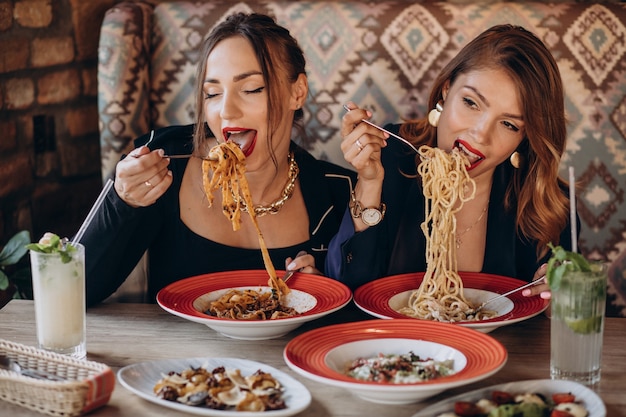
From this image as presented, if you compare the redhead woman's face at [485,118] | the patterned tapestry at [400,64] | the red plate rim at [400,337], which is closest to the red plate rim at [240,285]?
the red plate rim at [400,337]

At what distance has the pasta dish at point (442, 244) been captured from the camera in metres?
1.84

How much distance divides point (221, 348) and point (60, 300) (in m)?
0.33

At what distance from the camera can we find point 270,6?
2902 mm

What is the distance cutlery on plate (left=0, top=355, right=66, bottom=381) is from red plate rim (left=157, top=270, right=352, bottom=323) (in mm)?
314

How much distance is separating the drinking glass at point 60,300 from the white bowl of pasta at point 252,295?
20cm

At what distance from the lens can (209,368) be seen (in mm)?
1517

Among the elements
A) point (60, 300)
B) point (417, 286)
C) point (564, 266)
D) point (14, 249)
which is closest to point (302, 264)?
point (417, 286)

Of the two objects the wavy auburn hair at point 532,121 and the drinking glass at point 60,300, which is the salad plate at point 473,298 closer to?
the wavy auburn hair at point 532,121

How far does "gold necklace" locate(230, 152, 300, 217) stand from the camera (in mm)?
2291

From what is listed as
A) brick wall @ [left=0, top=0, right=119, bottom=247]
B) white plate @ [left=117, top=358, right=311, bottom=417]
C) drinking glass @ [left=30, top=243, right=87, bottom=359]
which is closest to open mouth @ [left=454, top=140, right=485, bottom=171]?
white plate @ [left=117, top=358, right=311, bottom=417]

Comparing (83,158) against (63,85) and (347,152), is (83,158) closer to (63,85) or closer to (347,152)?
(63,85)

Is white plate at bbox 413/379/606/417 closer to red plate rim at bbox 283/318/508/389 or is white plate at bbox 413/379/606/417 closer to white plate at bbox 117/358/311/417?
red plate rim at bbox 283/318/508/389

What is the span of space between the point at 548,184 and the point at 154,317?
1.12m

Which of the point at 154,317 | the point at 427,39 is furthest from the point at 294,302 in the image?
the point at 427,39
